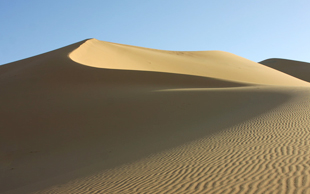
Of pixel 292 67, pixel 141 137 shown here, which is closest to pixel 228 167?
pixel 141 137

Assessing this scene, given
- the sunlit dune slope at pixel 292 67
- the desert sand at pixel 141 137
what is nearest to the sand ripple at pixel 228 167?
the desert sand at pixel 141 137

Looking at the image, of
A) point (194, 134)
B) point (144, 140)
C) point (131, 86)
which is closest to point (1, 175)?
point (144, 140)

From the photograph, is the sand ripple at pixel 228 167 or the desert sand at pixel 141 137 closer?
the sand ripple at pixel 228 167

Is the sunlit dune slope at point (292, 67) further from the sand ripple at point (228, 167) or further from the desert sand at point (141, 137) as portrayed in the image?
the sand ripple at point (228, 167)

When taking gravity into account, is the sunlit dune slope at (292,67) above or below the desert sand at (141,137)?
above

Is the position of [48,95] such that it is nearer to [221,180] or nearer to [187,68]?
[221,180]

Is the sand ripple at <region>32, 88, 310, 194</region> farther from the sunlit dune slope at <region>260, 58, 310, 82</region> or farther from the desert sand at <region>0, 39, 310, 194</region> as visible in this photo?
the sunlit dune slope at <region>260, 58, 310, 82</region>

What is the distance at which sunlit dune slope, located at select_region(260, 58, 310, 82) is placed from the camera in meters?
70.2

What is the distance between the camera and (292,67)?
7844cm

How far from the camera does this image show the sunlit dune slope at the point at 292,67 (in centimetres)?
7016

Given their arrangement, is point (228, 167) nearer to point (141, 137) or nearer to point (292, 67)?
point (141, 137)

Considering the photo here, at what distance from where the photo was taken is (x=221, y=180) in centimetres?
507

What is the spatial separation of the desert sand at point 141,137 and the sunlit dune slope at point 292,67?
61.9 meters

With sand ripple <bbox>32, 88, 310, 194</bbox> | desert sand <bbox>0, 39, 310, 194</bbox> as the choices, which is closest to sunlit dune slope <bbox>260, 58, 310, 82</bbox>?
desert sand <bbox>0, 39, 310, 194</bbox>
